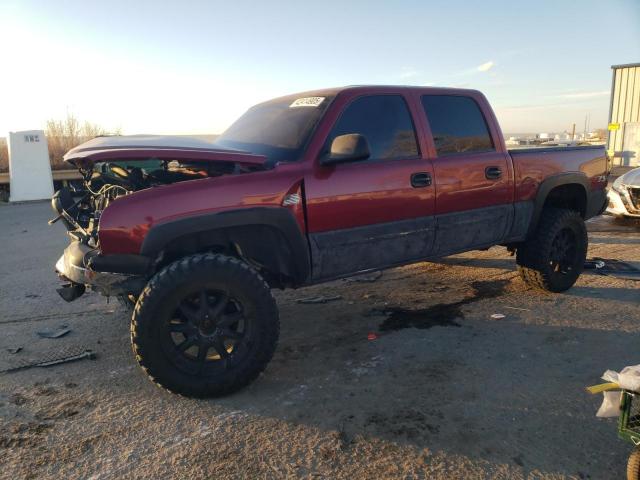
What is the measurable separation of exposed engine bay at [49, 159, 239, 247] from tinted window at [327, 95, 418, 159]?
1017 mm

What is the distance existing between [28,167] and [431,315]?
524 inches

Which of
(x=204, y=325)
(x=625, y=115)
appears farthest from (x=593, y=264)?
(x=625, y=115)

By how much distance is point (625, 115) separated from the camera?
18047mm

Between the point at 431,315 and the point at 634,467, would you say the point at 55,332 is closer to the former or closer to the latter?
the point at 431,315

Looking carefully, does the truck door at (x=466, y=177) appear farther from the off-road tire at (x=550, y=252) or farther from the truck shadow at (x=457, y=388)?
the truck shadow at (x=457, y=388)

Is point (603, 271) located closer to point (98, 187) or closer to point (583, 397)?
point (583, 397)

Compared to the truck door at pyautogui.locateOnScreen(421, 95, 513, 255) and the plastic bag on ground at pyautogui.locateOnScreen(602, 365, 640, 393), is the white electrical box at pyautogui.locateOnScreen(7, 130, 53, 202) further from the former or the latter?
the plastic bag on ground at pyautogui.locateOnScreen(602, 365, 640, 393)

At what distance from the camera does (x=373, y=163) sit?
140 inches

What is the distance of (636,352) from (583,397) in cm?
90

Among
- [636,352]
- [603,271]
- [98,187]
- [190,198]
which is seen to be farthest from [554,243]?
[98,187]

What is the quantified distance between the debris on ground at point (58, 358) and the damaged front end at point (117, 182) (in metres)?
0.47

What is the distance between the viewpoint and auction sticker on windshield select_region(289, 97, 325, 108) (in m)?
3.68

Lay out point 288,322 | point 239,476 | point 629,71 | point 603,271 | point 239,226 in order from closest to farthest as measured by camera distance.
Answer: point 239,476 → point 239,226 → point 288,322 → point 603,271 → point 629,71

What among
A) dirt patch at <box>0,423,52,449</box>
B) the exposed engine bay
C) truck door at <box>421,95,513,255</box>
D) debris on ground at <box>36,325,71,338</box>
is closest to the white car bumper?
truck door at <box>421,95,513,255</box>
